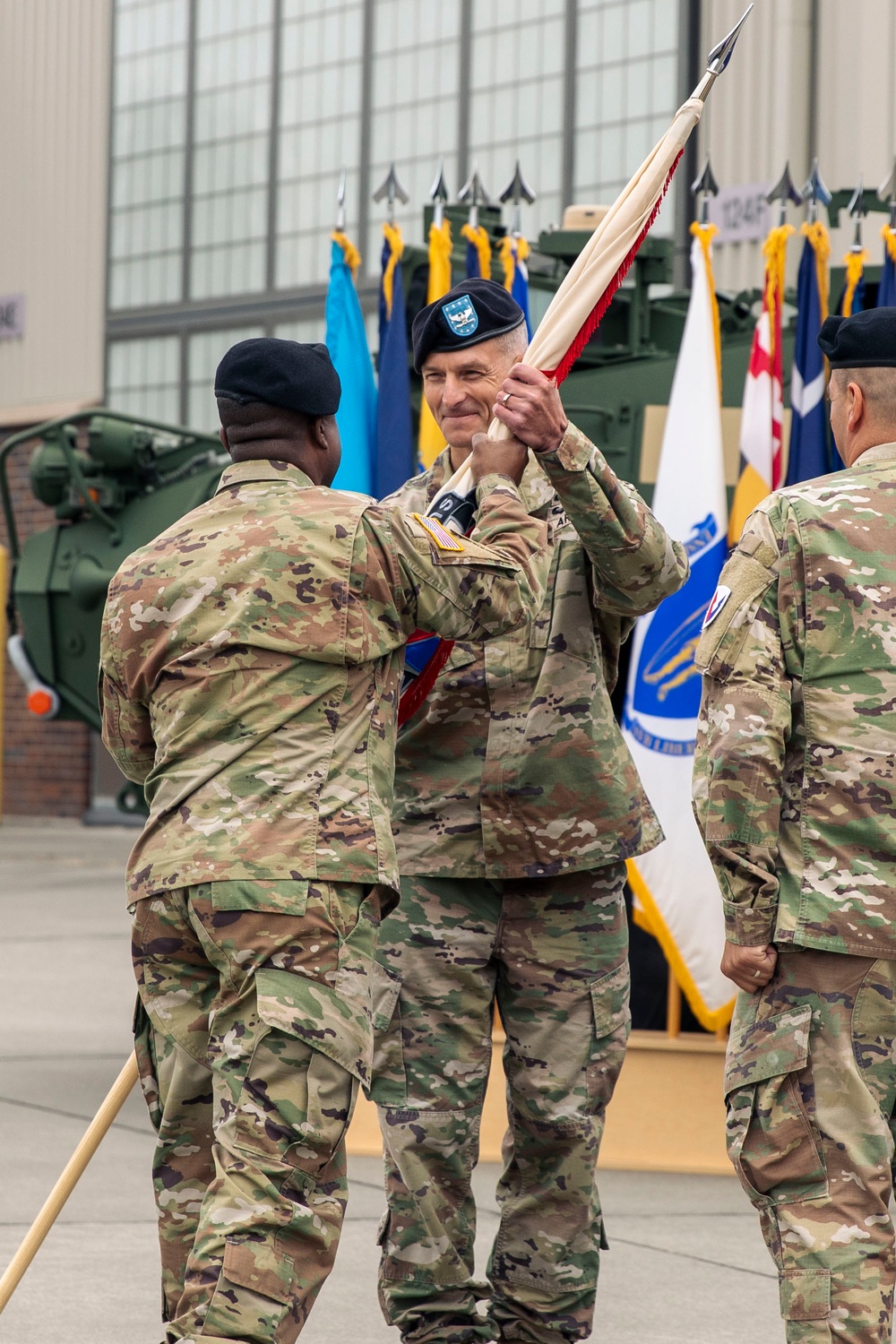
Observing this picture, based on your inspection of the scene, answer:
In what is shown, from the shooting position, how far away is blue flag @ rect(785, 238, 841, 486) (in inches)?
218

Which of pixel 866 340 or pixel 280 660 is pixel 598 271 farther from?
pixel 280 660

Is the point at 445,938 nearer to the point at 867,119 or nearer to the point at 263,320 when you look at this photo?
the point at 867,119

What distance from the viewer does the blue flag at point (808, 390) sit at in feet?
18.2

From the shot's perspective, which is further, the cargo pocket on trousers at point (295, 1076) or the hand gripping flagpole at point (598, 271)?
the hand gripping flagpole at point (598, 271)

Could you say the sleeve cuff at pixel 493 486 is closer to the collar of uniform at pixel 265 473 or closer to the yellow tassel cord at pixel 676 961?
the collar of uniform at pixel 265 473

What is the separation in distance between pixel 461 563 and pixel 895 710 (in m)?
0.72

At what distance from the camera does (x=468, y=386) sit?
3516 millimetres

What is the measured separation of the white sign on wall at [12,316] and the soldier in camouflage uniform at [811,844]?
14.6 meters

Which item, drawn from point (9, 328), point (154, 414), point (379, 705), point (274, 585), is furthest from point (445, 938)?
point (9, 328)

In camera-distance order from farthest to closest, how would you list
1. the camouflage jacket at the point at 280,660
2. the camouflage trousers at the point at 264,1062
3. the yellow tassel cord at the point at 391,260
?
the yellow tassel cord at the point at 391,260 < the camouflage jacket at the point at 280,660 < the camouflage trousers at the point at 264,1062

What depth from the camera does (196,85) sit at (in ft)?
50.2

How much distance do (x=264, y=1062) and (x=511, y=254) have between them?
379cm

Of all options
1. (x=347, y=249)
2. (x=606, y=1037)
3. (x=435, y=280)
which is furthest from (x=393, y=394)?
(x=606, y=1037)

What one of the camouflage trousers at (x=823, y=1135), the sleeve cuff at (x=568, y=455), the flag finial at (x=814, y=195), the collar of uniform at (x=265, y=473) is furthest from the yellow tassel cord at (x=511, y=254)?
the camouflage trousers at (x=823, y=1135)
